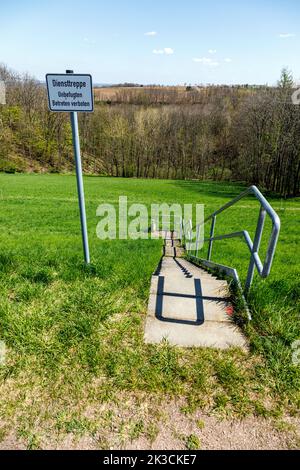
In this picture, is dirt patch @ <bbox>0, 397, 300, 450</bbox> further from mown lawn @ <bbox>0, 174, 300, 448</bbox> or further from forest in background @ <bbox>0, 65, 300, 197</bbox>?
forest in background @ <bbox>0, 65, 300, 197</bbox>

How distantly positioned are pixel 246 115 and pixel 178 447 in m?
42.1

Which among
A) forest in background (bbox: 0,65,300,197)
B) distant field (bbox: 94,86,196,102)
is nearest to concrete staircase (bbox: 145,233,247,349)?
forest in background (bbox: 0,65,300,197)

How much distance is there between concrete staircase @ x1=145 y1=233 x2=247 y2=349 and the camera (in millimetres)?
2555

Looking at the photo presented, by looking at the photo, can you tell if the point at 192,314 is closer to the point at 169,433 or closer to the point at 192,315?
the point at 192,315

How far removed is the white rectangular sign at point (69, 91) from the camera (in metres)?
3.11

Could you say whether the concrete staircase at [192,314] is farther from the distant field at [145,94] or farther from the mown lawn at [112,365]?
the distant field at [145,94]

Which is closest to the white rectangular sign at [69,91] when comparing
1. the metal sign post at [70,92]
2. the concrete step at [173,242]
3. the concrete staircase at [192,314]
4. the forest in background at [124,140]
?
the metal sign post at [70,92]

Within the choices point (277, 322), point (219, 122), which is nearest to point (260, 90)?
point (219, 122)

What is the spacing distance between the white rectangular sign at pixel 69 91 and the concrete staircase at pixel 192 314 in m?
2.49

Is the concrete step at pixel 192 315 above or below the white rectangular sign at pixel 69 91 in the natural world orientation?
below

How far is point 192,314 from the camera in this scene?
2885 mm

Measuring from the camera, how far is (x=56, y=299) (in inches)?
122

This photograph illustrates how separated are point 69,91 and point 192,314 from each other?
9.95 ft

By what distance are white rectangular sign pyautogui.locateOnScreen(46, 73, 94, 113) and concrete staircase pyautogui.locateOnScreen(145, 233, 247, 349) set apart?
2486 millimetres
